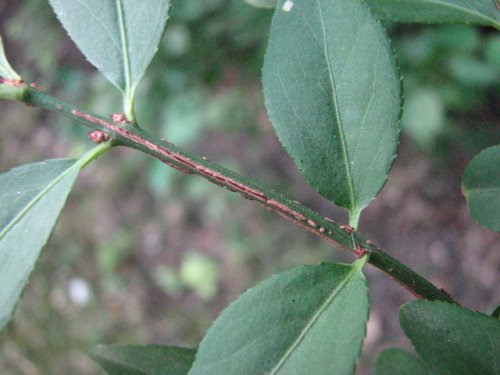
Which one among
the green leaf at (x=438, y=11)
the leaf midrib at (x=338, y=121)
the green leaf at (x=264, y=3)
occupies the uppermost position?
the green leaf at (x=264, y=3)

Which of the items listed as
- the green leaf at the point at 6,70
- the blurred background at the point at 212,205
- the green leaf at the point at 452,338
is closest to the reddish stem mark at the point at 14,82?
the green leaf at the point at 6,70

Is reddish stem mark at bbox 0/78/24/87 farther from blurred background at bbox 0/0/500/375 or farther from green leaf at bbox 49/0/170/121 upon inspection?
blurred background at bbox 0/0/500/375

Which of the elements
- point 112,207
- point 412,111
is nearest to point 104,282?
point 112,207

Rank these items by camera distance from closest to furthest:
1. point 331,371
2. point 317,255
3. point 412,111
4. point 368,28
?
point 331,371
point 368,28
point 412,111
point 317,255

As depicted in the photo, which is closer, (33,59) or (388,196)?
(388,196)

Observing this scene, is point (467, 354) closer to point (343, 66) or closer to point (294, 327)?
point (294, 327)

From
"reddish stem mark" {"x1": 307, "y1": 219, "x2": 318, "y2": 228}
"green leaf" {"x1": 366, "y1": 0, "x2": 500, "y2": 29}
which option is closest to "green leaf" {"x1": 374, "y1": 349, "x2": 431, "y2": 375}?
"reddish stem mark" {"x1": 307, "y1": 219, "x2": 318, "y2": 228}

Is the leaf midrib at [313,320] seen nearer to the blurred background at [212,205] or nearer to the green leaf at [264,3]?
the green leaf at [264,3]

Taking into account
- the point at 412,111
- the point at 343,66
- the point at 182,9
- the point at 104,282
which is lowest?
the point at 104,282
